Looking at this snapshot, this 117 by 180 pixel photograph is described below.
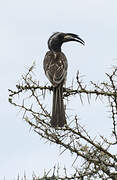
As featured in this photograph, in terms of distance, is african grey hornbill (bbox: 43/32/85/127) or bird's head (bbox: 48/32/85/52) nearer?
african grey hornbill (bbox: 43/32/85/127)

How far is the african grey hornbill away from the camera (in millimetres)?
5996

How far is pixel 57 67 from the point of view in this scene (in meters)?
7.37

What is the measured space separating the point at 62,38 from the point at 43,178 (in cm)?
574

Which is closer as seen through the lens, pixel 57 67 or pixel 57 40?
pixel 57 67

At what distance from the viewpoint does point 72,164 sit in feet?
11.3

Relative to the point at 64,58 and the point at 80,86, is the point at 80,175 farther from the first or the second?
the point at 64,58

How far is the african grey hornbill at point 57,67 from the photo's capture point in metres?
6.00

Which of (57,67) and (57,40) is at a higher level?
(57,40)

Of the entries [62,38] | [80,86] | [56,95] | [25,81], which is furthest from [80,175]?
[62,38]

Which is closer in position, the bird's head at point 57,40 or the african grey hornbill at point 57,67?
the african grey hornbill at point 57,67

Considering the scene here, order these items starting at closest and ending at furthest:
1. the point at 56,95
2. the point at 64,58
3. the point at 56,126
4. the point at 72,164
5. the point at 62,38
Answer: the point at 72,164 → the point at 56,126 → the point at 56,95 → the point at 64,58 → the point at 62,38

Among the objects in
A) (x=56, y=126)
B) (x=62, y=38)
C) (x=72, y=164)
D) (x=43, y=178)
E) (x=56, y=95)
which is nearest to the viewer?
(x=43, y=178)

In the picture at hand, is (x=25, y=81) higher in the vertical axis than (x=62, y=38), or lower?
lower

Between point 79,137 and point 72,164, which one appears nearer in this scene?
point 72,164
